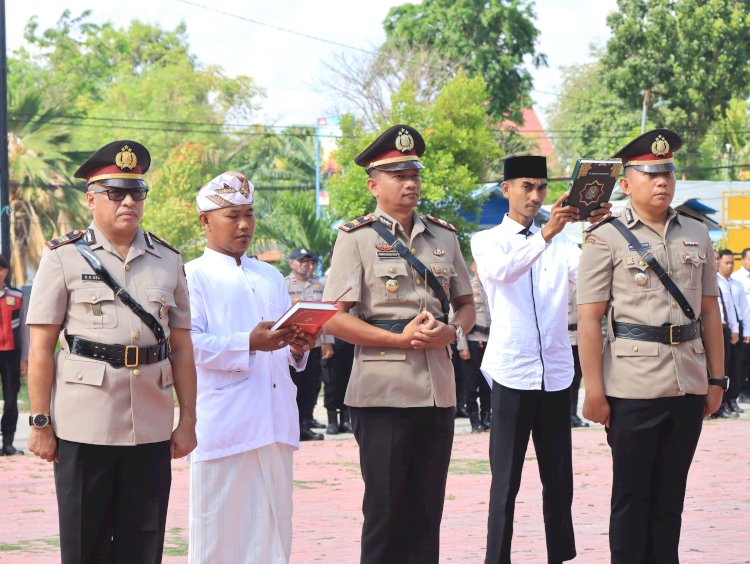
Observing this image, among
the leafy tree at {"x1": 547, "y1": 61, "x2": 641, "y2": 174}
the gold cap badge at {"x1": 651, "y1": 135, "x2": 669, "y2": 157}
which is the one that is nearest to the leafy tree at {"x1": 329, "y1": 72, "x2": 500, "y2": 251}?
the leafy tree at {"x1": 547, "y1": 61, "x2": 641, "y2": 174}

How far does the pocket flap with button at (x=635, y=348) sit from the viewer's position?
612cm

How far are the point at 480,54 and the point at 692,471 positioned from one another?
37.1m

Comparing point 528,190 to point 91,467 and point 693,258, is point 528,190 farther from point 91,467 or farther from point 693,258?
point 91,467

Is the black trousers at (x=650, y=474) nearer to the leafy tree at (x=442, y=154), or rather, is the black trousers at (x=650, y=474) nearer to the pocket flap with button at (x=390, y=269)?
the pocket flap with button at (x=390, y=269)

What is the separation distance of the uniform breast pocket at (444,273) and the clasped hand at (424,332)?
0.90 feet

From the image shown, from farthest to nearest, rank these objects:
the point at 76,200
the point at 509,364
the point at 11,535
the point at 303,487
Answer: the point at 76,200 → the point at 303,487 → the point at 11,535 → the point at 509,364

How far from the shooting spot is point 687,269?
623 centimetres

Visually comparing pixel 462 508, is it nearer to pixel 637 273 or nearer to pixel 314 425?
pixel 637 273

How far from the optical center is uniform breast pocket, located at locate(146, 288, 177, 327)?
216 inches

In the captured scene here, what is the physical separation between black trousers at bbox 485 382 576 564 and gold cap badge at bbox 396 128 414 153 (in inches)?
66.2

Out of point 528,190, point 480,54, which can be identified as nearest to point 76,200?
point 480,54

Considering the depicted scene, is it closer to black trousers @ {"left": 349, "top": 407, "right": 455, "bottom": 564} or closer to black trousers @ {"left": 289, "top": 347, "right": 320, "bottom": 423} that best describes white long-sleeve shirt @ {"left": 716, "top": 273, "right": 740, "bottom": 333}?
black trousers @ {"left": 289, "top": 347, "right": 320, "bottom": 423}

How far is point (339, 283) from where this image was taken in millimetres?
6117

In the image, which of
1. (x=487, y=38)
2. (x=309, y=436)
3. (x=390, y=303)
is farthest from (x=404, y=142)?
(x=487, y=38)
